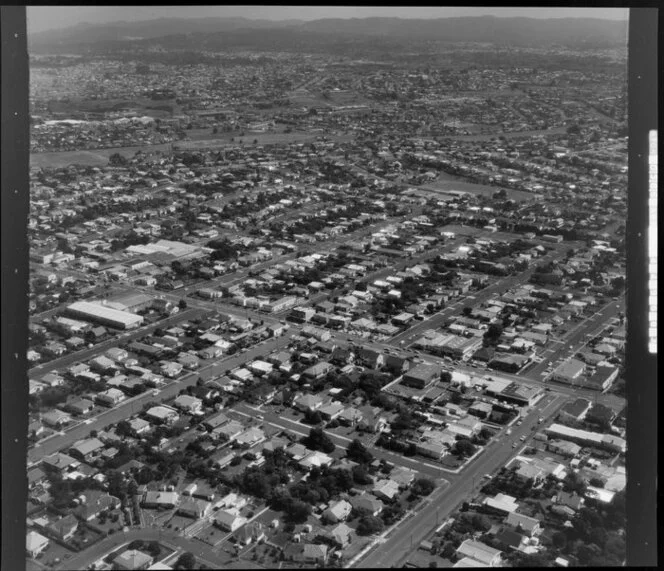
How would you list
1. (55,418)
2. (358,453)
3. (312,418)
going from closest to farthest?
→ (358,453)
(55,418)
(312,418)

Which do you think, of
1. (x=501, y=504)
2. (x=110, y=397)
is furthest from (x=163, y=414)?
(x=501, y=504)

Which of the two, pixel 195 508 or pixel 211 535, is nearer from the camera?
pixel 211 535

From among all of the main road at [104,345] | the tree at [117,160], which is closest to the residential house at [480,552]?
the main road at [104,345]

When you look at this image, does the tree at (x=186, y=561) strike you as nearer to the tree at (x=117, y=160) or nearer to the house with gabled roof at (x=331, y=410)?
the house with gabled roof at (x=331, y=410)

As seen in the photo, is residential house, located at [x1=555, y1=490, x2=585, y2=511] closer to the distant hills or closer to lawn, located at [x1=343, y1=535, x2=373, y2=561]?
lawn, located at [x1=343, y1=535, x2=373, y2=561]

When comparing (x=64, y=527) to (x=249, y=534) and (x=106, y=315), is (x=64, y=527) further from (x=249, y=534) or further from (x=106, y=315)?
(x=106, y=315)

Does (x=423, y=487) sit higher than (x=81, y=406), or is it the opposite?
(x=81, y=406)
